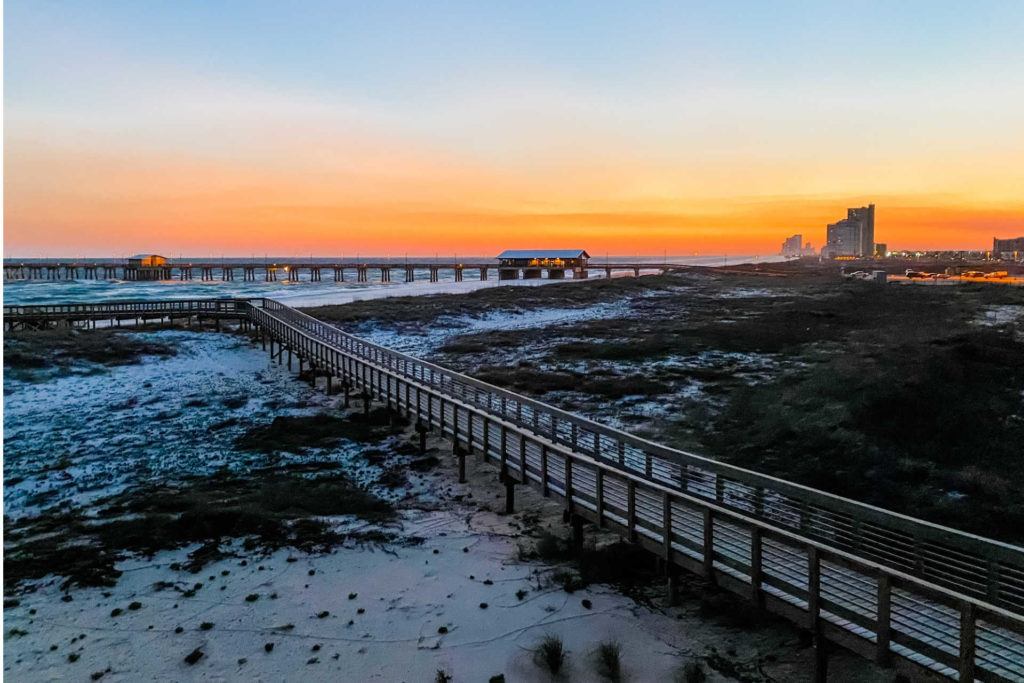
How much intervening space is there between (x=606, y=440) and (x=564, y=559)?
20.6 feet

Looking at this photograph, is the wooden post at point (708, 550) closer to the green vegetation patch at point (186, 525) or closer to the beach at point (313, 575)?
the beach at point (313, 575)

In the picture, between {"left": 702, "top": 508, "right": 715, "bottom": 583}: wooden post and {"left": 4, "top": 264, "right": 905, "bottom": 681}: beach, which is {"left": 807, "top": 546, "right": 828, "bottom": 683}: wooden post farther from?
{"left": 702, "top": 508, "right": 715, "bottom": 583}: wooden post

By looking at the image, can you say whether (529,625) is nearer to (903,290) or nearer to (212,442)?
(212,442)

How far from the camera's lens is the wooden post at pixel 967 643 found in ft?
20.7

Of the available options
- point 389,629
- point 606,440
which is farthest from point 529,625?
point 606,440

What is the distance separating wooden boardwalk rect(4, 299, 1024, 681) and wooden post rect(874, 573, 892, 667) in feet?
0.03

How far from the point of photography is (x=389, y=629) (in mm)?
8633

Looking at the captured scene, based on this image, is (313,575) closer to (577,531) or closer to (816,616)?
(577,531)

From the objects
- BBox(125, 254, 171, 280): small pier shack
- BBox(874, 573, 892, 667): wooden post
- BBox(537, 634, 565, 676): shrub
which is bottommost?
BBox(537, 634, 565, 676): shrub

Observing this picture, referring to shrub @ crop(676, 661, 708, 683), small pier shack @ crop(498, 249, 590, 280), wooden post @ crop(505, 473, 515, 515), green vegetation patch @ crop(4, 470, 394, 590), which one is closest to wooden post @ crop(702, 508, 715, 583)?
shrub @ crop(676, 661, 708, 683)

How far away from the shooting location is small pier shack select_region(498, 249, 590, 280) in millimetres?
109438

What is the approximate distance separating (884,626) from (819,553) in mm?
903

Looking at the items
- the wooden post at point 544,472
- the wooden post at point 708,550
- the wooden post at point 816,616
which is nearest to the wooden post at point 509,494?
the wooden post at point 544,472

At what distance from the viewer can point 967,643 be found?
634 centimetres
